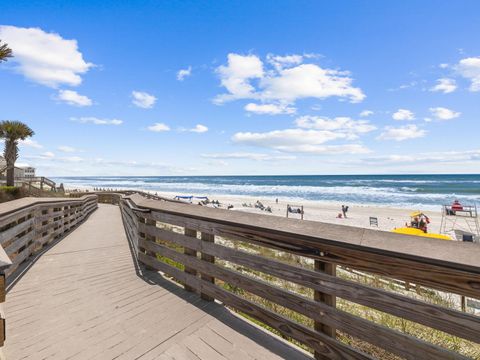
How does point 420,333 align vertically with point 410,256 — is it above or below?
below

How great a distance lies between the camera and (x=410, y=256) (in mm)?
1802

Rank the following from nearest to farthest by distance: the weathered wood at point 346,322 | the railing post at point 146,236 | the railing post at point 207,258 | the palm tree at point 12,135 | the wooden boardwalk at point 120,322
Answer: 1. the weathered wood at point 346,322
2. the wooden boardwalk at point 120,322
3. the railing post at point 207,258
4. the railing post at point 146,236
5. the palm tree at point 12,135

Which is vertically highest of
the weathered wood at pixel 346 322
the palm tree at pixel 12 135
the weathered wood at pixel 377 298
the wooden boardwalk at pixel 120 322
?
the palm tree at pixel 12 135

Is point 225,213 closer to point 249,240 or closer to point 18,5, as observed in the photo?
point 249,240

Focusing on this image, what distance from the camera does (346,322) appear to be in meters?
2.17

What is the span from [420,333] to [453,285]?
6.47 feet

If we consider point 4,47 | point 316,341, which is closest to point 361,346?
point 316,341

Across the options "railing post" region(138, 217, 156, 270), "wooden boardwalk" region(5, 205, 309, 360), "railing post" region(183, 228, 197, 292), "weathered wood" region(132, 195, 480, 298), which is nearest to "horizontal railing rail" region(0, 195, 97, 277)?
"wooden boardwalk" region(5, 205, 309, 360)

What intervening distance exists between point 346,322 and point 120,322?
2.36m

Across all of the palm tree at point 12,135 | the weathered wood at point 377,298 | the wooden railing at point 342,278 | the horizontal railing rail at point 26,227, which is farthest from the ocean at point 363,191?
the weathered wood at point 377,298

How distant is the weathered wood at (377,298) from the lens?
1672 millimetres

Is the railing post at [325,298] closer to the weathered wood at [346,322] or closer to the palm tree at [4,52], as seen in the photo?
the weathered wood at [346,322]

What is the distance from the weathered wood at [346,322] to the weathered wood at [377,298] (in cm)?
14

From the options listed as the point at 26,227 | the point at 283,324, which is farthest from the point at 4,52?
the point at 283,324
